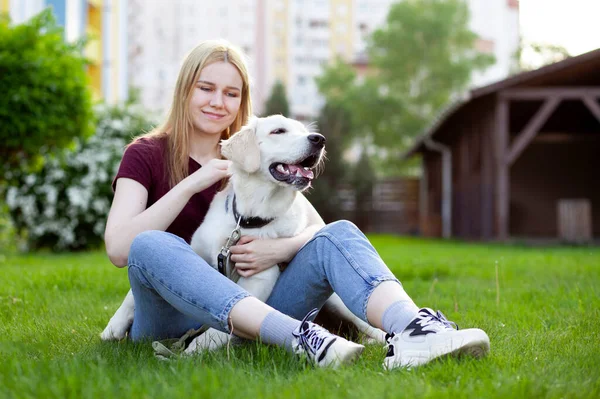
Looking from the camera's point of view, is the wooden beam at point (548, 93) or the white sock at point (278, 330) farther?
the wooden beam at point (548, 93)

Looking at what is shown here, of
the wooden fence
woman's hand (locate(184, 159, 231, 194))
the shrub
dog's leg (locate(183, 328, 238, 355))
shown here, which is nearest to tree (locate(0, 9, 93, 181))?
the shrub

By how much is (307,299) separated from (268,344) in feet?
1.38

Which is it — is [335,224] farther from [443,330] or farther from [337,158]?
[337,158]

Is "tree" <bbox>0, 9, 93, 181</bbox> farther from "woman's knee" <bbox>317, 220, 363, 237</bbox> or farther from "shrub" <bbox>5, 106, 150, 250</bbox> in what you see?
"woman's knee" <bbox>317, 220, 363, 237</bbox>

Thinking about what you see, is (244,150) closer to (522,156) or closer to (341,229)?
(341,229)

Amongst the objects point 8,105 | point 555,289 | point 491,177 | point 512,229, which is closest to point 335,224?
point 555,289

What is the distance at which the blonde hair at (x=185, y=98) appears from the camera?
364cm

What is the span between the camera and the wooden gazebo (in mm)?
13797

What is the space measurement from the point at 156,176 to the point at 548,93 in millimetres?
11838

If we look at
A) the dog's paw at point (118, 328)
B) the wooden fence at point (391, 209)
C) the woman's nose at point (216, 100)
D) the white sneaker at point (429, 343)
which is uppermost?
the woman's nose at point (216, 100)

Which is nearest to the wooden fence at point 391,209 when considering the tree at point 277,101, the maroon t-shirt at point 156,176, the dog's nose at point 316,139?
the tree at point 277,101

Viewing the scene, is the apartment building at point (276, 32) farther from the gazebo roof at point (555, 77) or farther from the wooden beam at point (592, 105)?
the wooden beam at point (592, 105)

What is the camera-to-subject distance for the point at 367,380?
92.4 inches

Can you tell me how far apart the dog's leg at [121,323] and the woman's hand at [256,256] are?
0.56m
